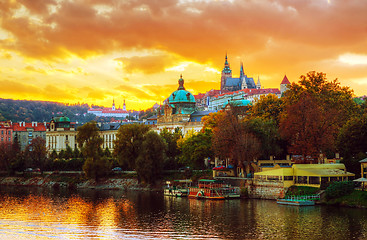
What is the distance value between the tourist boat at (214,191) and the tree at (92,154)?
104 feet

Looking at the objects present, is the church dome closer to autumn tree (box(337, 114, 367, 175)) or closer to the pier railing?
autumn tree (box(337, 114, 367, 175))

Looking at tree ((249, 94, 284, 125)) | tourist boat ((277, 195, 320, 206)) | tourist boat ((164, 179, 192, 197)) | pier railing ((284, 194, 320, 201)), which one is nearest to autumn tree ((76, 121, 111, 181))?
tourist boat ((164, 179, 192, 197))

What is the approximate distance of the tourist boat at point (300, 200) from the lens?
62062 mm

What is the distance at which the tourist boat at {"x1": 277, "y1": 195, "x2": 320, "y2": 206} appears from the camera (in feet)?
204

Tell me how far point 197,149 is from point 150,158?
28.4 ft

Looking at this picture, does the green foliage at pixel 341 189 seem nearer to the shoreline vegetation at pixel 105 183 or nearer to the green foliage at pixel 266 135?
the shoreline vegetation at pixel 105 183

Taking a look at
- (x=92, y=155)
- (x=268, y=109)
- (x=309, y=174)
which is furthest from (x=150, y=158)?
(x=309, y=174)

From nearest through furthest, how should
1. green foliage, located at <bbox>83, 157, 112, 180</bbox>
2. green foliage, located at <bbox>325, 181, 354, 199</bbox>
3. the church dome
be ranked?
green foliage, located at <bbox>325, 181, 354, 199</bbox>, green foliage, located at <bbox>83, 157, 112, 180</bbox>, the church dome

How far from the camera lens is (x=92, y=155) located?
106938 millimetres

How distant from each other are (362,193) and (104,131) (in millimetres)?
116685

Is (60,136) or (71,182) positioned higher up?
(60,136)

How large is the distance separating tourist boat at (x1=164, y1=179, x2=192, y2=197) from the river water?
719cm

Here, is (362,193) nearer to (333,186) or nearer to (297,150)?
(333,186)

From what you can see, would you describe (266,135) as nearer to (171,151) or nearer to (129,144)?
(129,144)
